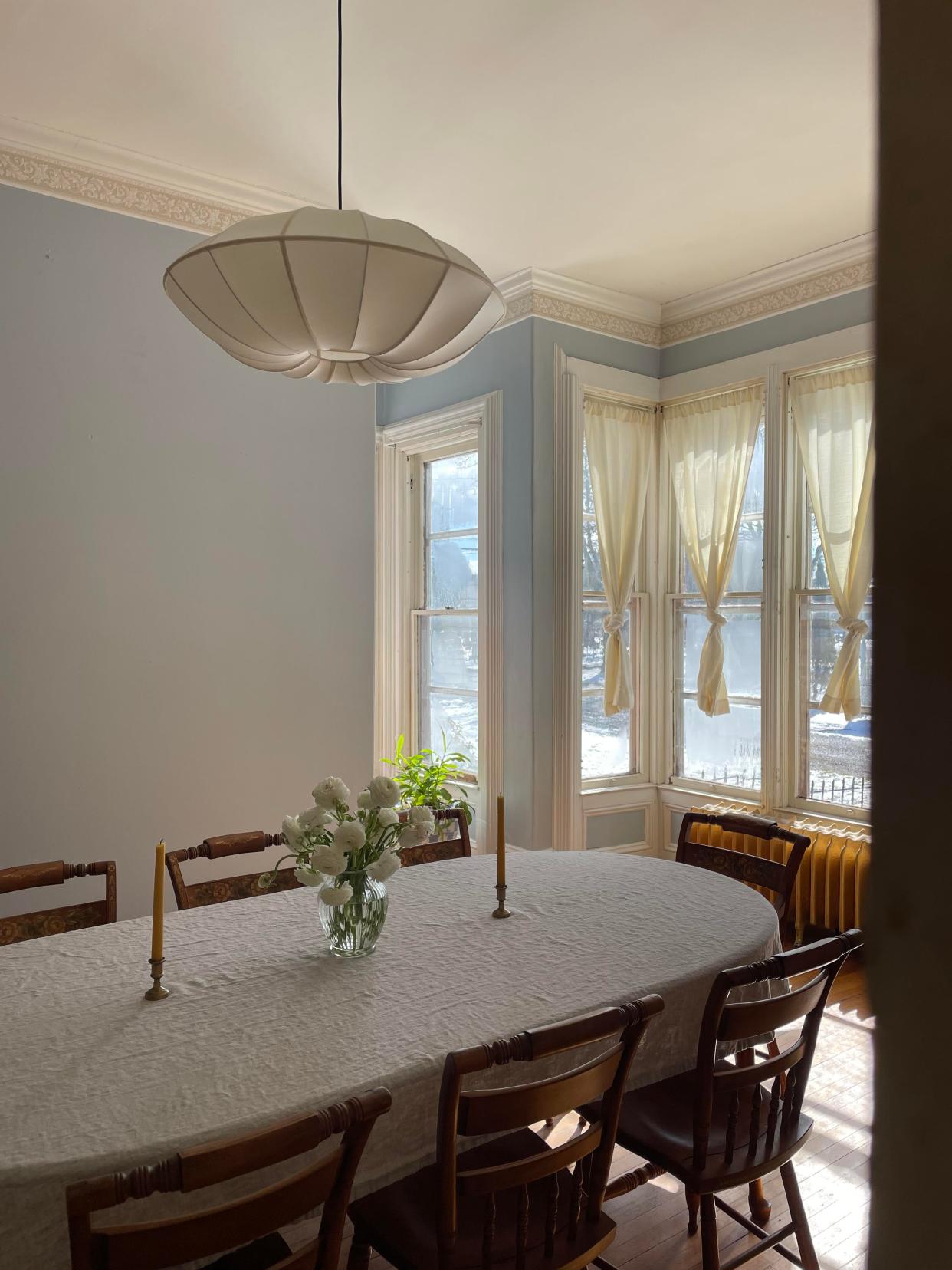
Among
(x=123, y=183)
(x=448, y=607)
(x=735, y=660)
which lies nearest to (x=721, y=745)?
(x=735, y=660)

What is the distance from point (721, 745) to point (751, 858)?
1900mm

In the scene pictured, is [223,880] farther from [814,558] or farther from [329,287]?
[814,558]

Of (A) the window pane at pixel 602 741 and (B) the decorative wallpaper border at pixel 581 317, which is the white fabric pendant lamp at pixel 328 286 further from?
(A) the window pane at pixel 602 741

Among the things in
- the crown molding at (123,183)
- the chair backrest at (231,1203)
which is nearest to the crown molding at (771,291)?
the crown molding at (123,183)

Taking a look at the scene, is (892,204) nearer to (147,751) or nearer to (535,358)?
(147,751)

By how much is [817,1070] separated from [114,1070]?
7.77 ft

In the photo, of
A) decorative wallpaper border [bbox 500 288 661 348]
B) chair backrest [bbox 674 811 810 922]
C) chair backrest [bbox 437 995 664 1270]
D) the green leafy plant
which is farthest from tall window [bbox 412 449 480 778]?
chair backrest [bbox 437 995 664 1270]

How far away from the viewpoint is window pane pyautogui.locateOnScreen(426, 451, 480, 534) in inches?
194

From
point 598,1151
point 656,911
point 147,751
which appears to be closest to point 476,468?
point 147,751

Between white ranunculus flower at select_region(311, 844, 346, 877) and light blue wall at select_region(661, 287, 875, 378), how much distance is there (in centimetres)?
324

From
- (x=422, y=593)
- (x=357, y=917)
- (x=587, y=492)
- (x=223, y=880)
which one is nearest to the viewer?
(x=357, y=917)

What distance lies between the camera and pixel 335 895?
1.84 metres

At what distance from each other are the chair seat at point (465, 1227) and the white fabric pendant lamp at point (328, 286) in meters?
1.57

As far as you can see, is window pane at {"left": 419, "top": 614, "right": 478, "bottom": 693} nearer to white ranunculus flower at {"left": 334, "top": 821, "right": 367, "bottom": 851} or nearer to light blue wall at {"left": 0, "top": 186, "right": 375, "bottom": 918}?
light blue wall at {"left": 0, "top": 186, "right": 375, "bottom": 918}
